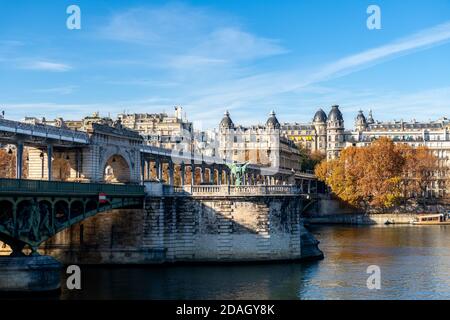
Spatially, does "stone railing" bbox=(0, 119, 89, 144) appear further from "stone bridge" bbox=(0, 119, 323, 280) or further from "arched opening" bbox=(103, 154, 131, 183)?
"arched opening" bbox=(103, 154, 131, 183)

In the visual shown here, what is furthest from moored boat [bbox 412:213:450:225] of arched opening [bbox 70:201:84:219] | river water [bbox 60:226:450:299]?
arched opening [bbox 70:201:84:219]

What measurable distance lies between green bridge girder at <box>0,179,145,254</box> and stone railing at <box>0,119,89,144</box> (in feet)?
15.8

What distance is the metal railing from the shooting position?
3794cm

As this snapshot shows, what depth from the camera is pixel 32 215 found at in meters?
40.0

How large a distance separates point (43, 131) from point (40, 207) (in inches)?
319

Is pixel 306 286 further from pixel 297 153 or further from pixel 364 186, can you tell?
pixel 297 153

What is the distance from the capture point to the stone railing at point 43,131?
146ft

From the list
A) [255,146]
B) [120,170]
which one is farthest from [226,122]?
[120,170]

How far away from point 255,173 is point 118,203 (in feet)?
217

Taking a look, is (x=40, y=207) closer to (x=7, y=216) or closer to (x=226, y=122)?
(x=7, y=216)

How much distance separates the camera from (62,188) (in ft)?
140

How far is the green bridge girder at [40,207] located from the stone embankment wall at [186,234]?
4360 mm

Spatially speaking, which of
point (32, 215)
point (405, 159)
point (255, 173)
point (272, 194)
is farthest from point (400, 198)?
point (32, 215)

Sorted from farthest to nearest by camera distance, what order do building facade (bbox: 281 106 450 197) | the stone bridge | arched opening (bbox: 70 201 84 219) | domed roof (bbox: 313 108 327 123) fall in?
domed roof (bbox: 313 108 327 123) < building facade (bbox: 281 106 450 197) < the stone bridge < arched opening (bbox: 70 201 84 219)
